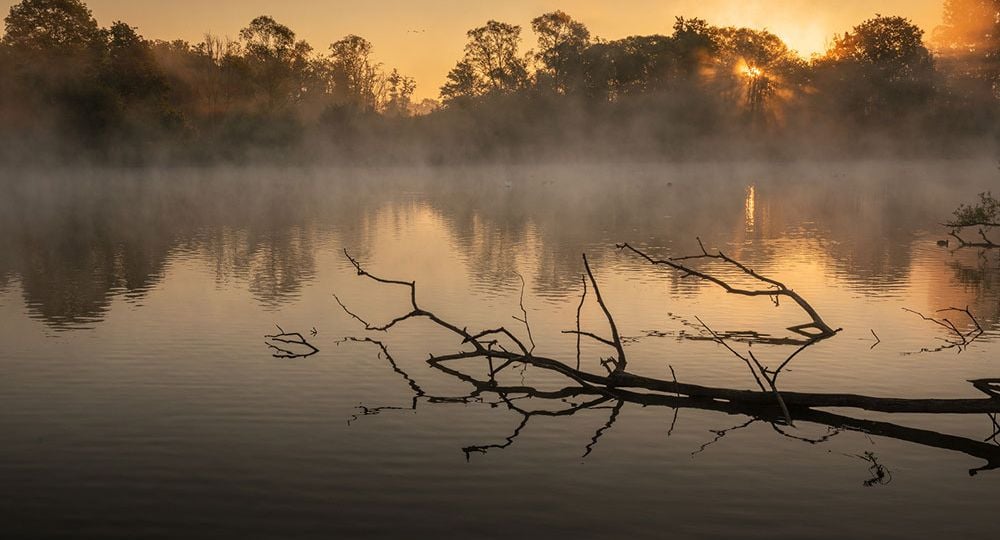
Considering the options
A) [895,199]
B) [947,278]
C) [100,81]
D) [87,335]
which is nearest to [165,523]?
[87,335]

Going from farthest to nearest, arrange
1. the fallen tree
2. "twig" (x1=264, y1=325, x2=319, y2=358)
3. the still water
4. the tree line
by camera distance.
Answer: the tree line → "twig" (x1=264, y1=325, x2=319, y2=358) → the fallen tree → the still water

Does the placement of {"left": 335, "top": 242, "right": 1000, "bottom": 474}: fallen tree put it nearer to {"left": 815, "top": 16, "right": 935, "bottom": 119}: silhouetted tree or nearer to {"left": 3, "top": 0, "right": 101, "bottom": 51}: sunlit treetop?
{"left": 815, "top": 16, "right": 935, "bottom": 119}: silhouetted tree

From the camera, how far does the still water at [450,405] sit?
29.7 ft

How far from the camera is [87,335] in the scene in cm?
1688

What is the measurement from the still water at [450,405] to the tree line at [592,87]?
7624 cm

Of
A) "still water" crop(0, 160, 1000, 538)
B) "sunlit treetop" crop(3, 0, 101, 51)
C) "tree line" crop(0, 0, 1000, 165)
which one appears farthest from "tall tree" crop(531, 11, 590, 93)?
"still water" crop(0, 160, 1000, 538)

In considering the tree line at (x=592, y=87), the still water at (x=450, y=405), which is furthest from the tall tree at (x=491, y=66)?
the still water at (x=450, y=405)

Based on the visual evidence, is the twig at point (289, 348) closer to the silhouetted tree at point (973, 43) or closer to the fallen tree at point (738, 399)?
the fallen tree at point (738, 399)

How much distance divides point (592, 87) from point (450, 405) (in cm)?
10359

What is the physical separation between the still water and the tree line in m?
76.2

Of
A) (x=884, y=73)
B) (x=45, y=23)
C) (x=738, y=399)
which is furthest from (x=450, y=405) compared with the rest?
(x=45, y=23)

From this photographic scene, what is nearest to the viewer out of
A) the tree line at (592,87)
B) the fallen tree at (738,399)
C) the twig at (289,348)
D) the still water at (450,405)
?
the still water at (450,405)

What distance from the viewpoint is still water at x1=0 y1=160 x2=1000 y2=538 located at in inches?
356

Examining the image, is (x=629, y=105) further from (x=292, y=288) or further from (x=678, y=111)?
(x=292, y=288)
